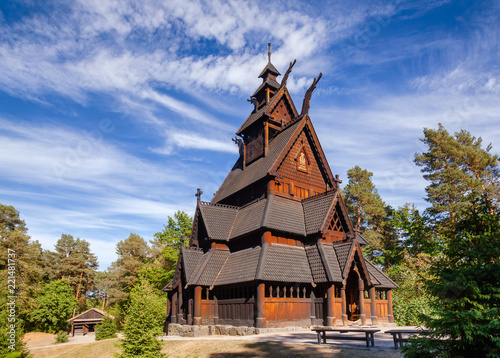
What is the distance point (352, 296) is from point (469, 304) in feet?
56.7

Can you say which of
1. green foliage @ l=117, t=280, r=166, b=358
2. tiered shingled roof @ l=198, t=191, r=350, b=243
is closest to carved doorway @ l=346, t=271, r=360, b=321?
tiered shingled roof @ l=198, t=191, r=350, b=243

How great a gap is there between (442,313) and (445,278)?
842 mm

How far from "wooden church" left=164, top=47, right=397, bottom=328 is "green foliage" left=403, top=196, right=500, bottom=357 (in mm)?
12688

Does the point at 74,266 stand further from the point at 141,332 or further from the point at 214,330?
the point at 141,332

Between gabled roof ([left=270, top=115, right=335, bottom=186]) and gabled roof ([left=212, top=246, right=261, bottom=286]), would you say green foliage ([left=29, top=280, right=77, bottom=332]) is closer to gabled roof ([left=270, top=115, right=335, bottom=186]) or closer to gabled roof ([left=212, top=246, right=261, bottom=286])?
gabled roof ([left=212, top=246, right=261, bottom=286])

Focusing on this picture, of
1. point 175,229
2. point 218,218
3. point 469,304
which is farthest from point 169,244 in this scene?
point 469,304

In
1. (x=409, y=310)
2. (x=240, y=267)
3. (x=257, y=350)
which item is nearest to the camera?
(x=257, y=350)

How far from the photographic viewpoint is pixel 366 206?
160 ft

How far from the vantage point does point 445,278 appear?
26.1 ft

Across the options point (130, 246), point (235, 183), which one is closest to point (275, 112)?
point (235, 183)

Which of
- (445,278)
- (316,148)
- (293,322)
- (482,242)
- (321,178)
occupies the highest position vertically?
(316,148)

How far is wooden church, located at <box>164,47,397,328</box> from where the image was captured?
2081 cm

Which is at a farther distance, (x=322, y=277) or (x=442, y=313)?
(x=322, y=277)

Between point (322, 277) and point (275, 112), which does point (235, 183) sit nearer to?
point (275, 112)
